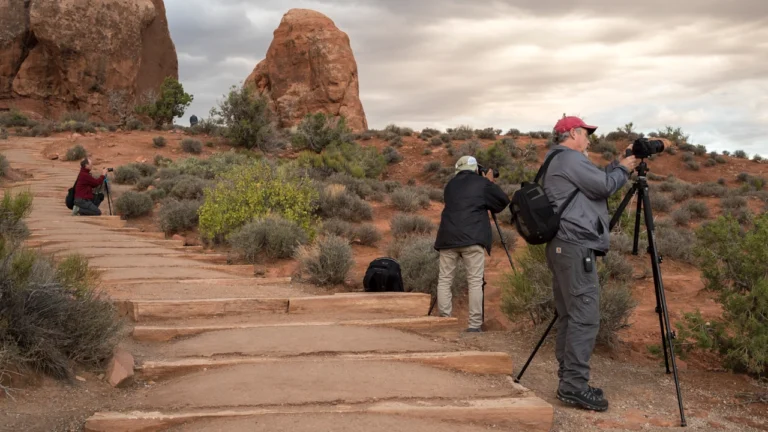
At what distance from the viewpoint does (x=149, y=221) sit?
1514cm

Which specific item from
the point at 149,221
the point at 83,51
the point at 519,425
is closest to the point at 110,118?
the point at 83,51

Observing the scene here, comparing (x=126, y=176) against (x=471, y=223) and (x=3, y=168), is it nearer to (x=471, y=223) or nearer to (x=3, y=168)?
(x=3, y=168)

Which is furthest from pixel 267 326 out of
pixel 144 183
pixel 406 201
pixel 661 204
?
pixel 661 204

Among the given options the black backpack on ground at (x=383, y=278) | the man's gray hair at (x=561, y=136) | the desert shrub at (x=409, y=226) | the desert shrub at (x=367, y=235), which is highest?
the man's gray hair at (x=561, y=136)

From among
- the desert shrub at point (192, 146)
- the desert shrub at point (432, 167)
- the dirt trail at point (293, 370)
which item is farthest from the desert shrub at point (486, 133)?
the dirt trail at point (293, 370)

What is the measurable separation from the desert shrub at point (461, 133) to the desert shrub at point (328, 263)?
27785 mm

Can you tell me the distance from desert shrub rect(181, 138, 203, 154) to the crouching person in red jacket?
41.6ft

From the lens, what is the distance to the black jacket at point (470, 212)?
6.39m

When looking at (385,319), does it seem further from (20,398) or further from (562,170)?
(20,398)

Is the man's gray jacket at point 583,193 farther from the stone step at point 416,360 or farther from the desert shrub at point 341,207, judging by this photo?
the desert shrub at point 341,207

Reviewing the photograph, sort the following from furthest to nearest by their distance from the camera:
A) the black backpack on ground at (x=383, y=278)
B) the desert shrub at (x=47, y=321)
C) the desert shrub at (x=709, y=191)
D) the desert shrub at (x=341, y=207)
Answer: the desert shrub at (x=709, y=191) → the desert shrub at (x=341, y=207) → the black backpack on ground at (x=383, y=278) → the desert shrub at (x=47, y=321)

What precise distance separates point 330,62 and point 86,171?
32966mm

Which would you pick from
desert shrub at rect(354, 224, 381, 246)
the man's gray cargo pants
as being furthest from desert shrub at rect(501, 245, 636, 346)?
desert shrub at rect(354, 224, 381, 246)

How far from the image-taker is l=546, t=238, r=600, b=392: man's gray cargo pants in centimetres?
426
